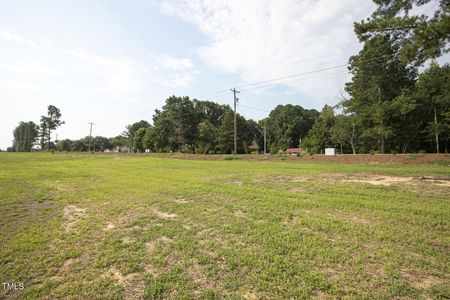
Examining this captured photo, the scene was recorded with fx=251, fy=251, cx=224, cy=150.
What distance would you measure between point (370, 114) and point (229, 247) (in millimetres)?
36359

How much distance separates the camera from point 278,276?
11.7 feet

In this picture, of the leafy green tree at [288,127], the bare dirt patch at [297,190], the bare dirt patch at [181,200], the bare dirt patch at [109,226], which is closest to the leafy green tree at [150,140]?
the leafy green tree at [288,127]

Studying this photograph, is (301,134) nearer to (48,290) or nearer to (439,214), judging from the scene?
(439,214)

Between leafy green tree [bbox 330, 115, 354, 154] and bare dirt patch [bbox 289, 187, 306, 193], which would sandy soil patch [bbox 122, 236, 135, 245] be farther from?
leafy green tree [bbox 330, 115, 354, 154]

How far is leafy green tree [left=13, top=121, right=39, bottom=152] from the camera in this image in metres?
106

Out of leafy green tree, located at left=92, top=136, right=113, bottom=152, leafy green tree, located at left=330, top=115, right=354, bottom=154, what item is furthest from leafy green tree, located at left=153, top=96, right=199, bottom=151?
leafy green tree, located at left=92, top=136, right=113, bottom=152

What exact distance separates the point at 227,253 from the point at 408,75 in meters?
43.1

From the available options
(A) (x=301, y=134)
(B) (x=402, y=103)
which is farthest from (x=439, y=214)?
(A) (x=301, y=134)

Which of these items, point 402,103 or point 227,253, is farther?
point 402,103

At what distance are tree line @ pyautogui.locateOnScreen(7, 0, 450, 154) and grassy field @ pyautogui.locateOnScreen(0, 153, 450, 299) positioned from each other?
7.66 m

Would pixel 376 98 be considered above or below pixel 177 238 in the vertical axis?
above

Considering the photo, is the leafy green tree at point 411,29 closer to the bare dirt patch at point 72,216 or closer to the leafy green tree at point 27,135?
the bare dirt patch at point 72,216

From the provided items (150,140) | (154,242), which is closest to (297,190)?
(154,242)

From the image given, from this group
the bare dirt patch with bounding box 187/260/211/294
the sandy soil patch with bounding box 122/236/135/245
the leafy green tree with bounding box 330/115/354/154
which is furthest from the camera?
the leafy green tree with bounding box 330/115/354/154
